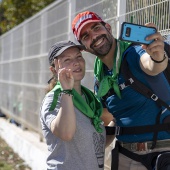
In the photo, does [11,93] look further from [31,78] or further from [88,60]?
[88,60]

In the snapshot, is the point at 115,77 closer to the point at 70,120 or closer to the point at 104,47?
the point at 104,47

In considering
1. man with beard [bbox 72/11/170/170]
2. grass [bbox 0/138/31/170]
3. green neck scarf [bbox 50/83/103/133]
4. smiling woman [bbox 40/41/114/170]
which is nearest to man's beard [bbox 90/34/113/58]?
man with beard [bbox 72/11/170/170]

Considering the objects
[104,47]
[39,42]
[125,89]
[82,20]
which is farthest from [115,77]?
[39,42]

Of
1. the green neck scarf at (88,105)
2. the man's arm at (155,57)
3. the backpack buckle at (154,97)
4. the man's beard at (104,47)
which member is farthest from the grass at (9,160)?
the man's arm at (155,57)

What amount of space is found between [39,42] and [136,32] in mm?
6104

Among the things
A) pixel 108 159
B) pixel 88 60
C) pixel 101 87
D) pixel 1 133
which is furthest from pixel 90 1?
pixel 1 133

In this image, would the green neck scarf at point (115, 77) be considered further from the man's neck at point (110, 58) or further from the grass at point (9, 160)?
the grass at point (9, 160)

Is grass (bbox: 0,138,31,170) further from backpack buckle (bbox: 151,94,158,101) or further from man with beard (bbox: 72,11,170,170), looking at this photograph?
backpack buckle (bbox: 151,94,158,101)

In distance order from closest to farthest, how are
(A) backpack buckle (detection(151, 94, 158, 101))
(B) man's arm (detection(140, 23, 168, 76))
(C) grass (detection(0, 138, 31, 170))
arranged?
(B) man's arm (detection(140, 23, 168, 76)) < (A) backpack buckle (detection(151, 94, 158, 101)) < (C) grass (detection(0, 138, 31, 170))

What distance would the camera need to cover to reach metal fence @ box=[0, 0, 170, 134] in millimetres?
4434

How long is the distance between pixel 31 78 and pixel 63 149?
646 cm

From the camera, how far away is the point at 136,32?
2.84 meters

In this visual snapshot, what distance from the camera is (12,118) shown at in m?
12.0

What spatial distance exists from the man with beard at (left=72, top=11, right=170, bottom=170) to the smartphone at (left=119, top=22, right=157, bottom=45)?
184 millimetres
